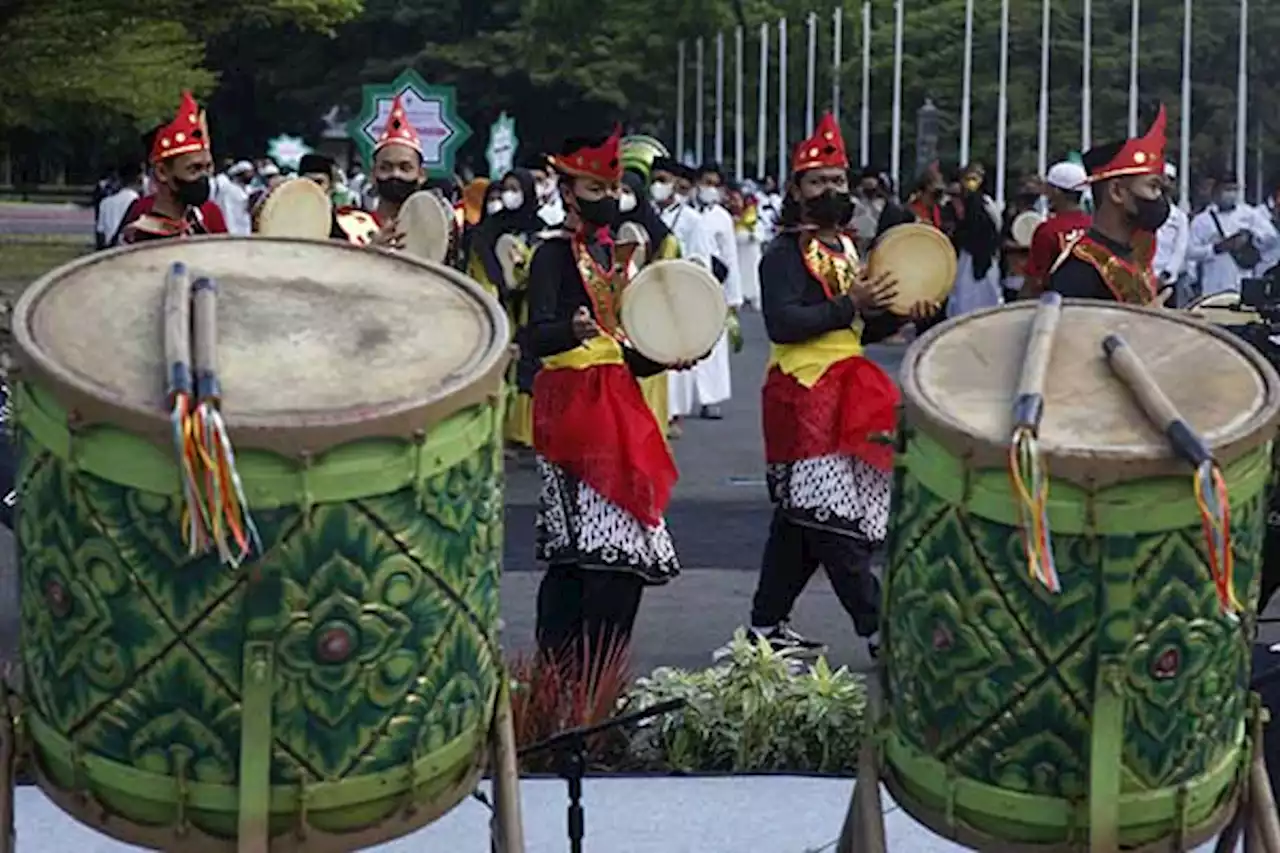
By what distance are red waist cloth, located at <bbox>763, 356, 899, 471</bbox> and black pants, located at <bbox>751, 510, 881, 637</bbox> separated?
265 millimetres

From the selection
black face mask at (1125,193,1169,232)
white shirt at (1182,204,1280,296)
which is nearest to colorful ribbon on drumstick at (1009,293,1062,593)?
black face mask at (1125,193,1169,232)

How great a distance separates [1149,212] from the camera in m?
5.67

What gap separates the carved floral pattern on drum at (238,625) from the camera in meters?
3.23

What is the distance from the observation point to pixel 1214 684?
352cm

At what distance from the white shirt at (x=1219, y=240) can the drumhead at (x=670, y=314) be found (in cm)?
1261

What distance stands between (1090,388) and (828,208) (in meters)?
3.29

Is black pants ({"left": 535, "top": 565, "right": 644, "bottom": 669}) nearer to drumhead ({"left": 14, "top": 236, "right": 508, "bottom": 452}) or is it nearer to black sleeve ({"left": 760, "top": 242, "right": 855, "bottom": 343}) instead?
black sleeve ({"left": 760, "top": 242, "right": 855, "bottom": 343})

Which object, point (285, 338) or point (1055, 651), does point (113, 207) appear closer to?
point (285, 338)

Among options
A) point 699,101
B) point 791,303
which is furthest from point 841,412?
point 699,101

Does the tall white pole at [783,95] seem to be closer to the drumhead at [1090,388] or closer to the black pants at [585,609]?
the black pants at [585,609]

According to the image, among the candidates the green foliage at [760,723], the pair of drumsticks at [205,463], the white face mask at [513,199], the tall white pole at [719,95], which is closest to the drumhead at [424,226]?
the green foliage at [760,723]

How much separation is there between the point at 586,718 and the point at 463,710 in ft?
6.52

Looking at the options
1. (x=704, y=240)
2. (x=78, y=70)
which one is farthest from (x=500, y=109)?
(x=704, y=240)

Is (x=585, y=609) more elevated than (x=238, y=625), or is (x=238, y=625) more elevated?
(x=238, y=625)
